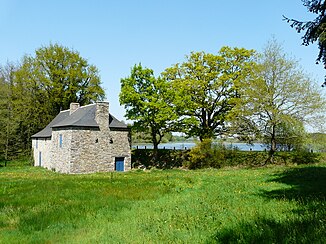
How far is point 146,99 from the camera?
3691 cm

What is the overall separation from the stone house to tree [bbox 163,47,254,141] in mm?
7714

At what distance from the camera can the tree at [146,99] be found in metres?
35.8

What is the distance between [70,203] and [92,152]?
830 inches

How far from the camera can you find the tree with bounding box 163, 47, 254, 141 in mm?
36375

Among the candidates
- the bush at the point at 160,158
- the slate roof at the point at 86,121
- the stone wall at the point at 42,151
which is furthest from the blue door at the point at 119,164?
the stone wall at the point at 42,151

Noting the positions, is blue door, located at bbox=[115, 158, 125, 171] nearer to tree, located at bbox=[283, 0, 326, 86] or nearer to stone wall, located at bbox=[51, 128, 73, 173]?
stone wall, located at bbox=[51, 128, 73, 173]

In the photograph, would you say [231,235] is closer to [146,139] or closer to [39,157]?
[146,139]

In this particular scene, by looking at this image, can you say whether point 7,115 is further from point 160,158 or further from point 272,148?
point 272,148

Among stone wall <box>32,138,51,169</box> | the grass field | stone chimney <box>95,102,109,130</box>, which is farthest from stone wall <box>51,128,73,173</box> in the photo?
the grass field

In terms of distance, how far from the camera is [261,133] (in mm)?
32031

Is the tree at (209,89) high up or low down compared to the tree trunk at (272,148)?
up

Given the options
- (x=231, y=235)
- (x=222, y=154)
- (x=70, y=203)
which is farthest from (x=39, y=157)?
(x=231, y=235)

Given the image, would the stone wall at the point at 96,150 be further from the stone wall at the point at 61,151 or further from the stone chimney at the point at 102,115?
the stone chimney at the point at 102,115

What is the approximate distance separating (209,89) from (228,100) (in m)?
2.85
